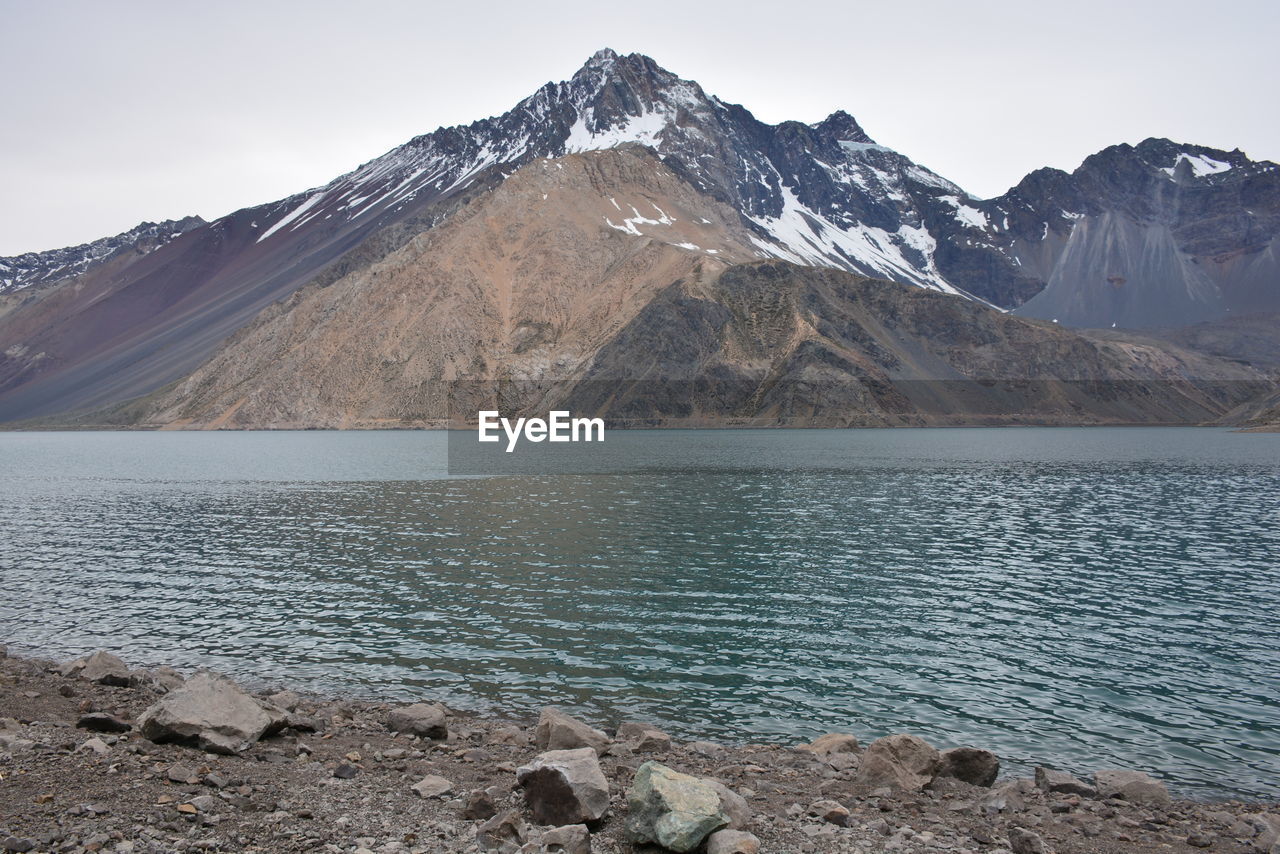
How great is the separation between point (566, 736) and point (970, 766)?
7602 mm

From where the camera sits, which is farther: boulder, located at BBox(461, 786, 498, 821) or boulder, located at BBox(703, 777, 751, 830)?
boulder, located at BBox(461, 786, 498, 821)

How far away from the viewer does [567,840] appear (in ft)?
39.0

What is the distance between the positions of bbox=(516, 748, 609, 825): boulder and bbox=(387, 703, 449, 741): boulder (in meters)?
4.58

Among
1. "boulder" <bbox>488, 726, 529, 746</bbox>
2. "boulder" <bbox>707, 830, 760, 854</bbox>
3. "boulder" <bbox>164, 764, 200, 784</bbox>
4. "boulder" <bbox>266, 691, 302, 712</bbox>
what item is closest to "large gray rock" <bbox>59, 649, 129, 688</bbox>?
"boulder" <bbox>266, 691, 302, 712</bbox>

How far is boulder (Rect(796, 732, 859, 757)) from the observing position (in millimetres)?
17000

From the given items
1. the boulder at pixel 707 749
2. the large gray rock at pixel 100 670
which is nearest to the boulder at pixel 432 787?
the boulder at pixel 707 749

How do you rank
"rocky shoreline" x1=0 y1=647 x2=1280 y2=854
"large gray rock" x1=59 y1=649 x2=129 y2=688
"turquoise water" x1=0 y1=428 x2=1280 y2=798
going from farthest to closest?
"turquoise water" x1=0 y1=428 x2=1280 y2=798 < "large gray rock" x1=59 y1=649 x2=129 y2=688 < "rocky shoreline" x1=0 y1=647 x2=1280 y2=854

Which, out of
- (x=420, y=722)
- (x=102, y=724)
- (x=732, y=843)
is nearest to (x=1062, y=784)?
(x=732, y=843)

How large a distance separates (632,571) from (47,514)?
44.3 metres

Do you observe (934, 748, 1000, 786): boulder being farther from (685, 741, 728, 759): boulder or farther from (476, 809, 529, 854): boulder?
(476, 809, 529, 854): boulder

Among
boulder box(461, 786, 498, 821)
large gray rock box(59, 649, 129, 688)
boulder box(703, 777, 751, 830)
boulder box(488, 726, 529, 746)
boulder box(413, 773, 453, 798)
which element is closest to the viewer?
boulder box(703, 777, 751, 830)

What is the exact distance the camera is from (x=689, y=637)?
1025 inches

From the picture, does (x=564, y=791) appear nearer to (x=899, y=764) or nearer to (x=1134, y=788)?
(x=899, y=764)

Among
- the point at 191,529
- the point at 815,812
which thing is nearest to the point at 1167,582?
the point at 815,812
